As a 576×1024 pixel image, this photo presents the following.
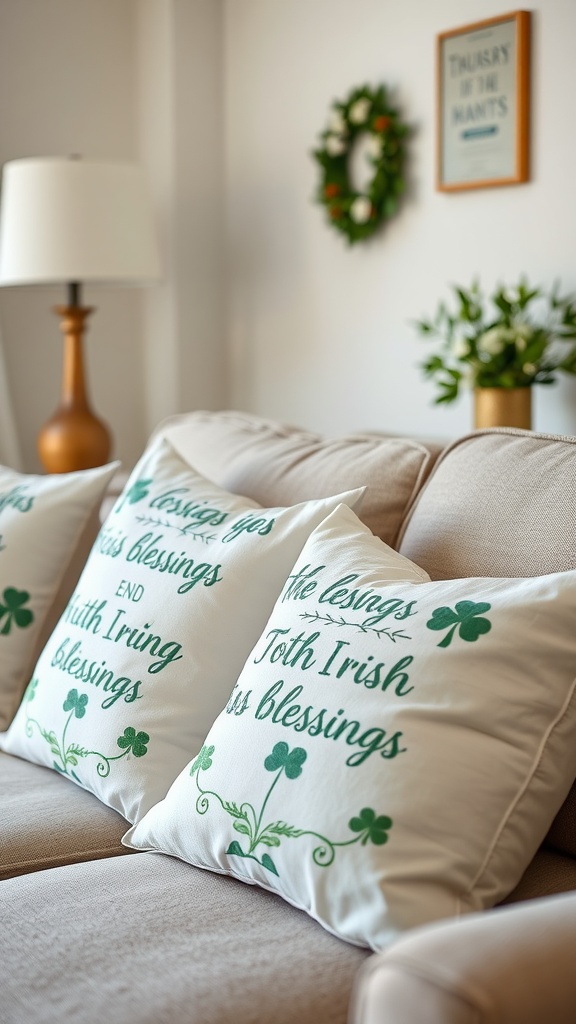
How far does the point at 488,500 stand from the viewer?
1.25 meters

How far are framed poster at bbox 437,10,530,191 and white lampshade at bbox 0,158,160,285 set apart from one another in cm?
77

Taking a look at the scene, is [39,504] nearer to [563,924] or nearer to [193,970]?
[193,970]

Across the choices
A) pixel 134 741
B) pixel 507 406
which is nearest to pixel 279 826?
pixel 134 741

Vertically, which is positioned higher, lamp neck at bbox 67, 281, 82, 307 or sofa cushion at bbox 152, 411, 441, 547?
lamp neck at bbox 67, 281, 82, 307

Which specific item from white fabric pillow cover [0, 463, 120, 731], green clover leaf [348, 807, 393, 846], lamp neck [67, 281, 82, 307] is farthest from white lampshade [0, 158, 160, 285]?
green clover leaf [348, 807, 393, 846]

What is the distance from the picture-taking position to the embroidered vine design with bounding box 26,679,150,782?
1.27 meters

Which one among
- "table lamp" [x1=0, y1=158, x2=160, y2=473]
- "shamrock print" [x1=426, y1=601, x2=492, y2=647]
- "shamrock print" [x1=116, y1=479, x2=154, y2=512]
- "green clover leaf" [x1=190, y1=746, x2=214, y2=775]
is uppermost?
"table lamp" [x1=0, y1=158, x2=160, y2=473]

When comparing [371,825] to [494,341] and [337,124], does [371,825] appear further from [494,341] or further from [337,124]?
[337,124]

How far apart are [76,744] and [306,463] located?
509mm

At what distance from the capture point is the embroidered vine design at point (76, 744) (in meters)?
1.27

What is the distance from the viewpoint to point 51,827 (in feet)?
4.10

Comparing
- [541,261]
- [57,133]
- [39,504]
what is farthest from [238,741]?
[57,133]

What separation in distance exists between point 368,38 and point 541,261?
0.83 metres

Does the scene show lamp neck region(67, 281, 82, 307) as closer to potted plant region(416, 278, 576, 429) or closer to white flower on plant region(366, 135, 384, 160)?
white flower on plant region(366, 135, 384, 160)
